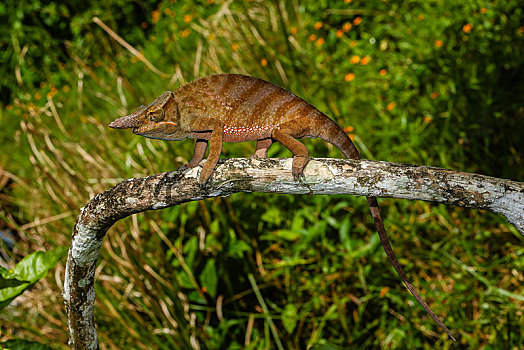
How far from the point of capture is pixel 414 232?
2.30m

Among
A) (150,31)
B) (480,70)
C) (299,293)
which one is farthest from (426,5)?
(150,31)

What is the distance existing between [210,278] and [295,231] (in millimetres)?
417

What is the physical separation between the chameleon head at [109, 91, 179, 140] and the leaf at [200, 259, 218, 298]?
1.38 meters

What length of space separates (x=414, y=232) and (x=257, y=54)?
1132 mm

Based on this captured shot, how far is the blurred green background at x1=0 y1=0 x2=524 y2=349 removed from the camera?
209 centimetres

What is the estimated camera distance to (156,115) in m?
0.73

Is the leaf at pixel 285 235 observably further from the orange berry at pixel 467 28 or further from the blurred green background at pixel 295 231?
the orange berry at pixel 467 28

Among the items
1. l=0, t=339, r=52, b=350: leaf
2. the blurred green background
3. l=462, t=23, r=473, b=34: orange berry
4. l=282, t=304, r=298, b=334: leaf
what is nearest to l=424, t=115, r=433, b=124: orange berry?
the blurred green background

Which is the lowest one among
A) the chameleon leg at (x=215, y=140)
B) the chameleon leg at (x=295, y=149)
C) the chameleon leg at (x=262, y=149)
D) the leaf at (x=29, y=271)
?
the leaf at (x=29, y=271)

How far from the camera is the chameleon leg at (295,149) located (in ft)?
2.56

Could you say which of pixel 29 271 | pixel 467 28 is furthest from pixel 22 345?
pixel 467 28

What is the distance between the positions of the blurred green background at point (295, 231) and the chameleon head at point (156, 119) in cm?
116

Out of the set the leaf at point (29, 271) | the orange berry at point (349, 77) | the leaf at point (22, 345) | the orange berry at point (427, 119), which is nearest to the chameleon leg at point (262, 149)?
the leaf at point (29, 271)

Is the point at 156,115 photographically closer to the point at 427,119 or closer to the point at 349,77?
the point at 427,119
